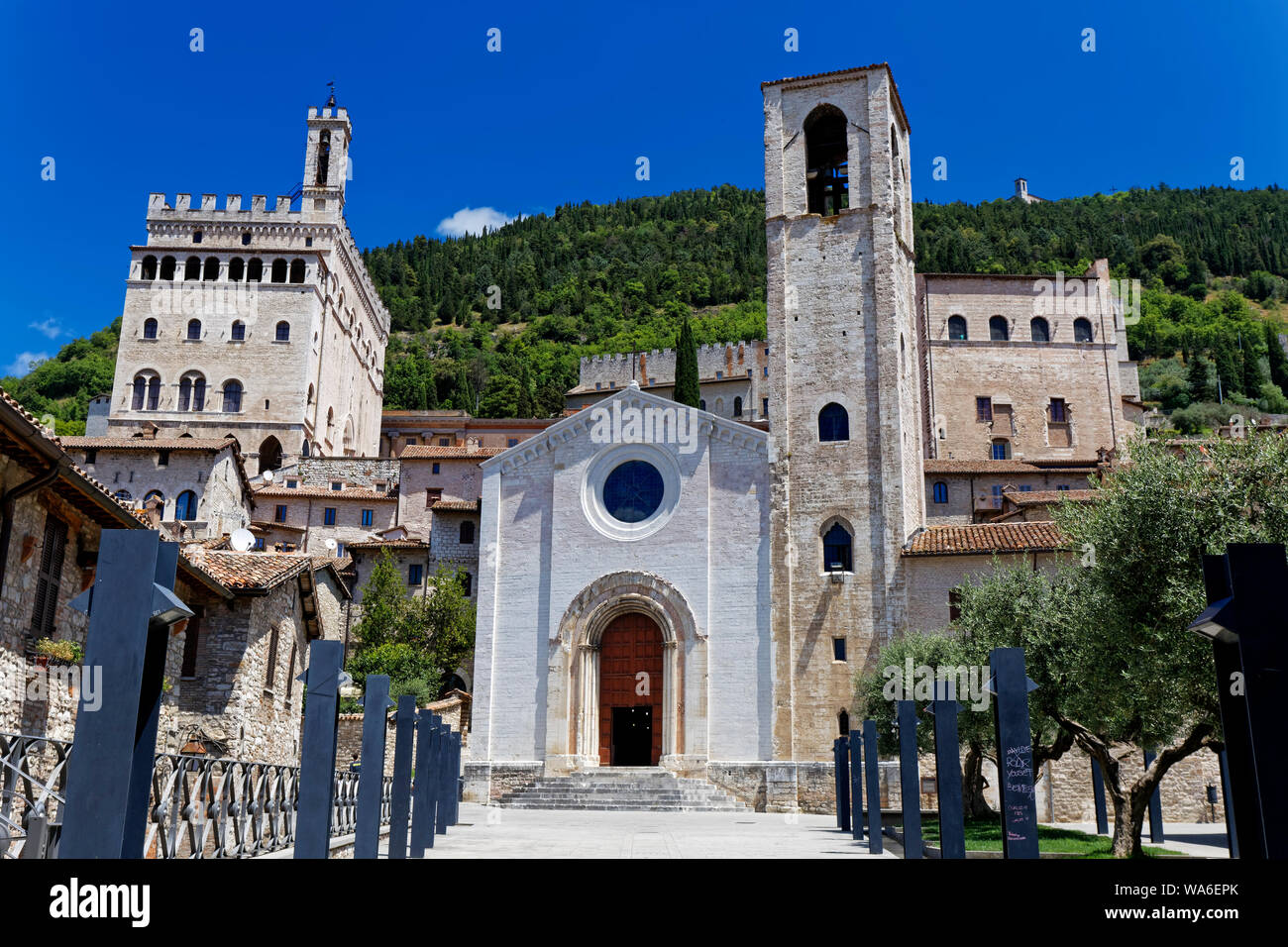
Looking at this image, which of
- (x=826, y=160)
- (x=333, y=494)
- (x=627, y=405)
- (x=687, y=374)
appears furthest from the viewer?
(x=687, y=374)

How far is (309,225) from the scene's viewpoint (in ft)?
253

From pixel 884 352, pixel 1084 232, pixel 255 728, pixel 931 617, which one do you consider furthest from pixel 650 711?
pixel 1084 232

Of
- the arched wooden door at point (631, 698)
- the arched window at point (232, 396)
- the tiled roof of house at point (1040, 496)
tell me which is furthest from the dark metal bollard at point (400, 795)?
the arched window at point (232, 396)

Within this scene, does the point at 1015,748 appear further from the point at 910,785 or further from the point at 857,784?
the point at 857,784

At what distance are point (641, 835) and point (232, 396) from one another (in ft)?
194

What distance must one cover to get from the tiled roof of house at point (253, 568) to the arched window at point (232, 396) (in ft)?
174

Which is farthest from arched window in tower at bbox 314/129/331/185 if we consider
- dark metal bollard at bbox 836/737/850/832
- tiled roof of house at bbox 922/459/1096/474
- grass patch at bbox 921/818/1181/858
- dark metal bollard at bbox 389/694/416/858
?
dark metal bollard at bbox 389/694/416/858

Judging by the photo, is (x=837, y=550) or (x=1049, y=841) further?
(x=837, y=550)

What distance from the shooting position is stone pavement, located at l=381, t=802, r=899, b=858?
730 inches

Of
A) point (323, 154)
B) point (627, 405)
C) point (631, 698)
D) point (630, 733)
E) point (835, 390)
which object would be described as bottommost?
point (630, 733)

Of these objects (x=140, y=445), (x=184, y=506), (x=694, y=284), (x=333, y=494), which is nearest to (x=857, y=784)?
(x=184, y=506)

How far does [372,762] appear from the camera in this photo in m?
12.3
